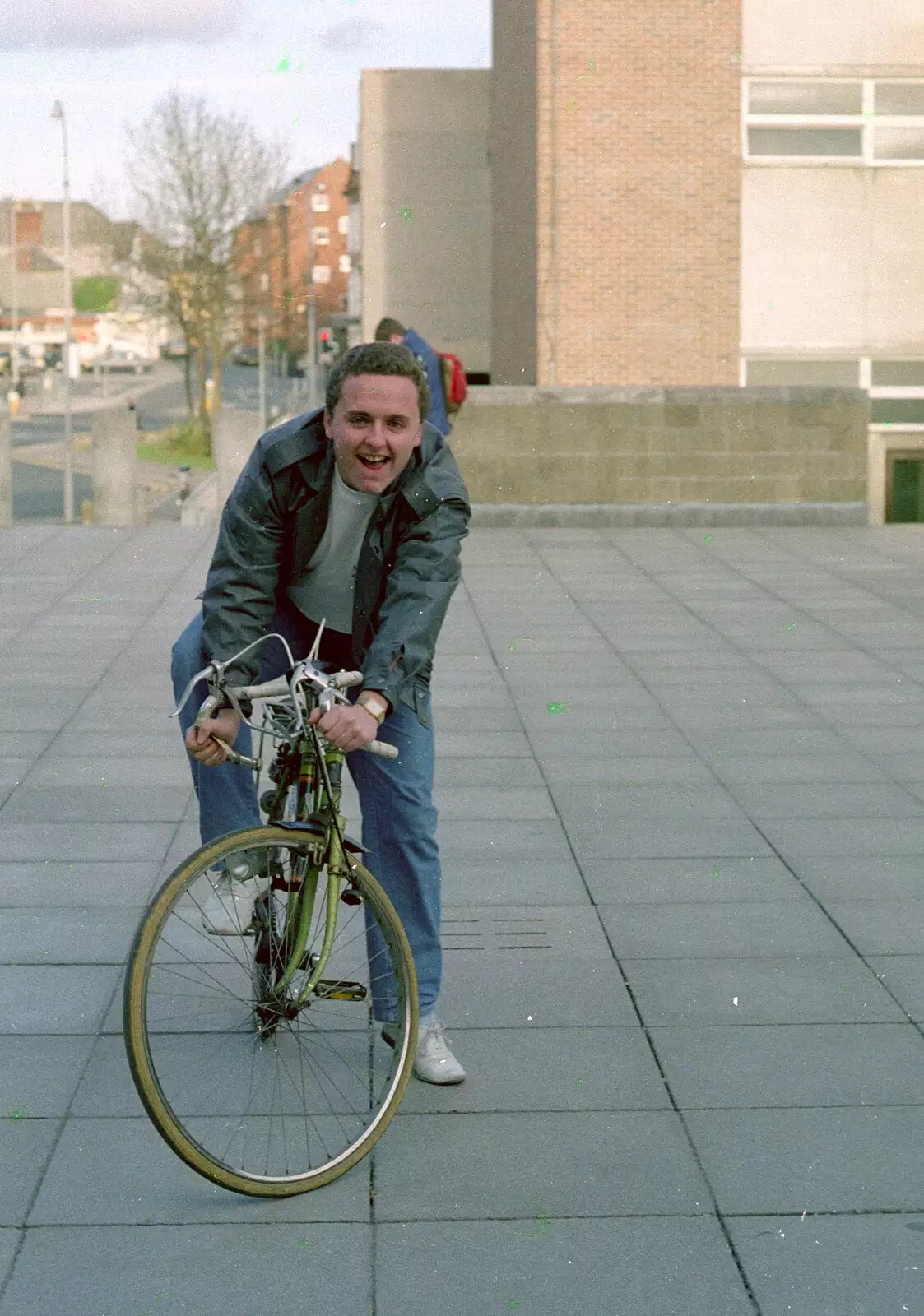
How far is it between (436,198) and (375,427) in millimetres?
43080

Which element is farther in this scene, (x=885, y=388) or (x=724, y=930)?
(x=885, y=388)

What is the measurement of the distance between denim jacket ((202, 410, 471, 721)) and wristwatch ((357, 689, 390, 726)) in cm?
6

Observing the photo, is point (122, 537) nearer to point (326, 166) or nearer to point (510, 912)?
point (510, 912)

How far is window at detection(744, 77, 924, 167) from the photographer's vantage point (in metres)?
24.1

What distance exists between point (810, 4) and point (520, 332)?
6744 mm

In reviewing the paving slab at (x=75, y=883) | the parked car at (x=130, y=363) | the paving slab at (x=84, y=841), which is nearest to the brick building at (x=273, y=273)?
the parked car at (x=130, y=363)

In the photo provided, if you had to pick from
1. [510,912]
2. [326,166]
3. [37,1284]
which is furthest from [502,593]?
[326,166]

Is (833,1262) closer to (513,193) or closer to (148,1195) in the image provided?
(148,1195)

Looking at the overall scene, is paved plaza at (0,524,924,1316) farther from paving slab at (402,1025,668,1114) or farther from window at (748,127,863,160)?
window at (748,127,863,160)

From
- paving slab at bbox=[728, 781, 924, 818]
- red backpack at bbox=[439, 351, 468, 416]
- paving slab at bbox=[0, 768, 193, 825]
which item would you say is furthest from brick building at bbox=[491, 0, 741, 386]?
paving slab at bbox=[0, 768, 193, 825]

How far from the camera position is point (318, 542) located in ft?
13.5

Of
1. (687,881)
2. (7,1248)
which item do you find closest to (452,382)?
(687,881)

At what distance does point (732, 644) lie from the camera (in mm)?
11094

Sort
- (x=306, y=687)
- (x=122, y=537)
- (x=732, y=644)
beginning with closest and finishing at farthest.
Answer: (x=306, y=687) → (x=732, y=644) → (x=122, y=537)
